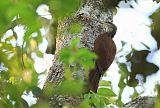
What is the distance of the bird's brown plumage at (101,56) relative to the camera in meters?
2.16

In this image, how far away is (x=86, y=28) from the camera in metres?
2.27

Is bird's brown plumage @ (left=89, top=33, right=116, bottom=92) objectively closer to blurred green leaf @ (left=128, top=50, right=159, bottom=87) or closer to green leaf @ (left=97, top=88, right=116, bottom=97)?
green leaf @ (left=97, top=88, right=116, bottom=97)

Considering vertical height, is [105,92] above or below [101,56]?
below

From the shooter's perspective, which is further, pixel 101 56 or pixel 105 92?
pixel 101 56

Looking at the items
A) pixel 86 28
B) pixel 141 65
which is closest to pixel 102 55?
pixel 86 28

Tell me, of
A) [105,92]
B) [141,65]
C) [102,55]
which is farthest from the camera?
[141,65]

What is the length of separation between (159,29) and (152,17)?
0.27ft

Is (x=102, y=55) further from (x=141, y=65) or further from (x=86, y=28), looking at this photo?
(x=141, y=65)

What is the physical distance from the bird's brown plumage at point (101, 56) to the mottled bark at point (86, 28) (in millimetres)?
33

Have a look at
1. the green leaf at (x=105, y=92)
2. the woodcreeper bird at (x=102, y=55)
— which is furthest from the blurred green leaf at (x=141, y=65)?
the green leaf at (x=105, y=92)

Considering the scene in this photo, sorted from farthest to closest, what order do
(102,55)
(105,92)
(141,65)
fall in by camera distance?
(141,65), (102,55), (105,92)

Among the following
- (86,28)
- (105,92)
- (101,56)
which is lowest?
(105,92)

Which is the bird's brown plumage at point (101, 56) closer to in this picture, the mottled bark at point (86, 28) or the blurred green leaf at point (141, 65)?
the mottled bark at point (86, 28)

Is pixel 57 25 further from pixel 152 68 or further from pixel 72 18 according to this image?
pixel 152 68
